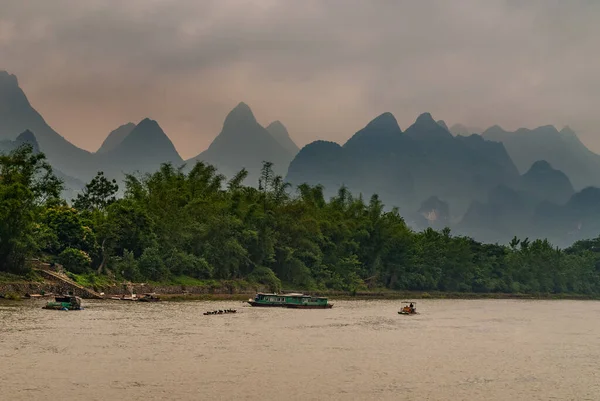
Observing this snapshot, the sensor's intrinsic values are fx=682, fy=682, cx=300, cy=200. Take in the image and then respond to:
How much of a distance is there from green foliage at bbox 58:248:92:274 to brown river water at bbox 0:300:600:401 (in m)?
8.48

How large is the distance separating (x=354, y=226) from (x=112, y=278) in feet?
130

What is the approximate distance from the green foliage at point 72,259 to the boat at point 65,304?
1200cm

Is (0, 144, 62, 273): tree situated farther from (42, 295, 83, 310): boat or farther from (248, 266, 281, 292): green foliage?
(248, 266, 281, 292): green foliage

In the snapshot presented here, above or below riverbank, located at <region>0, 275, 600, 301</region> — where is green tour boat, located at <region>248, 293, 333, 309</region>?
below

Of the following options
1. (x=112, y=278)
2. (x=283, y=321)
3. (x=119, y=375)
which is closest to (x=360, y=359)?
(x=119, y=375)

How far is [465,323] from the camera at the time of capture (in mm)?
49625

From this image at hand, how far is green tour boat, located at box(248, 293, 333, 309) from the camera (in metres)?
55.8

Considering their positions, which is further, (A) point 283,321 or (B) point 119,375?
(A) point 283,321

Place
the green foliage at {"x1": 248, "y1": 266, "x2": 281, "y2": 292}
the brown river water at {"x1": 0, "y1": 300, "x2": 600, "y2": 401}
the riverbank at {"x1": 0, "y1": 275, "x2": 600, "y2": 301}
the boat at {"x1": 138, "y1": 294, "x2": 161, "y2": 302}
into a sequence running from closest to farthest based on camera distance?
the brown river water at {"x1": 0, "y1": 300, "x2": 600, "y2": 401}
the riverbank at {"x1": 0, "y1": 275, "x2": 600, "y2": 301}
the boat at {"x1": 138, "y1": 294, "x2": 161, "y2": 302}
the green foliage at {"x1": 248, "y1": 266, "x2": 281, "y2": 292}

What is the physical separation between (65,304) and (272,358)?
18433 mm

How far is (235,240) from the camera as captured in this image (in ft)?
221

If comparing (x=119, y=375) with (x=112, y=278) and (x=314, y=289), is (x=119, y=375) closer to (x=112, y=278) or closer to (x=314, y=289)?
(x=112, y=278)

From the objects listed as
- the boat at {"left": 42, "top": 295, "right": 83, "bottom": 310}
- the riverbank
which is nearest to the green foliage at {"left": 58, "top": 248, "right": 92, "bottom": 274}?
the riverbank

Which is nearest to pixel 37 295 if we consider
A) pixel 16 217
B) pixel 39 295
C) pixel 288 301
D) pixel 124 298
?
pixel 39 295
